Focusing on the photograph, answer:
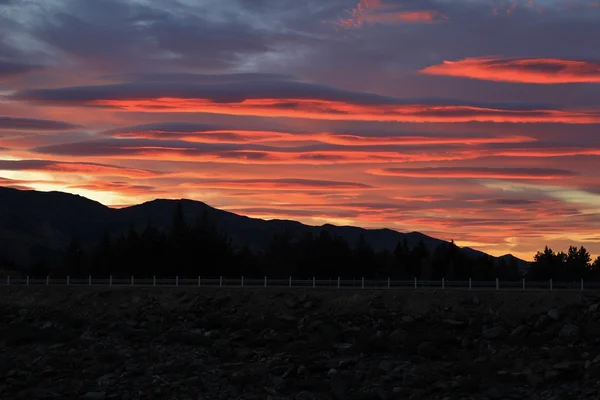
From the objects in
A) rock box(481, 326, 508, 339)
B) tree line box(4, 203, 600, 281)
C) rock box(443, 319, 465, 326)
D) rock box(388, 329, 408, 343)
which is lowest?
rock box(388, 329, 408, 343)

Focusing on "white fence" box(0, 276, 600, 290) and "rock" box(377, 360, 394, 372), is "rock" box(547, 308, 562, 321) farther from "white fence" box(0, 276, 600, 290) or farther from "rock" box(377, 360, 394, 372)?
"rock" box(377, 360, 394, 372)

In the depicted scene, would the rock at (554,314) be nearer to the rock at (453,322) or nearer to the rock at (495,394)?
the rock at (453,322)

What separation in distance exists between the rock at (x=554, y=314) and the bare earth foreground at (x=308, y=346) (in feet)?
0.41

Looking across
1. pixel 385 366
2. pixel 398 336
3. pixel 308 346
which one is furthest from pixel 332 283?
pixel 385 366

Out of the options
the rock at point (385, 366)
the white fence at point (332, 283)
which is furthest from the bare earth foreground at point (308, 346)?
the white fence at point (332, 283)

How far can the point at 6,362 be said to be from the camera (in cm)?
4856

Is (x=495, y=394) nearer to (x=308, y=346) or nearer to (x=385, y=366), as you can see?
(x=385, y=366)

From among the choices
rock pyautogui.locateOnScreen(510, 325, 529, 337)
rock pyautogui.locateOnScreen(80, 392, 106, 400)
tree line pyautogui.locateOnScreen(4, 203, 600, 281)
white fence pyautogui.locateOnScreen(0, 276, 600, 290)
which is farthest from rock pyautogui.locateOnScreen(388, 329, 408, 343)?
tree line pyautogui.locateOnScreen(4, 203, 600, 281)

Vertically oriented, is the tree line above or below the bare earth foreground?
above

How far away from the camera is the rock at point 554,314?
48469 millimetres

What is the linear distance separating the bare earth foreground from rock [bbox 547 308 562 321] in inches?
4.9

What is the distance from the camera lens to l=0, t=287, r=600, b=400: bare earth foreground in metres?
42.0

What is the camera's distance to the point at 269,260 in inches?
6412

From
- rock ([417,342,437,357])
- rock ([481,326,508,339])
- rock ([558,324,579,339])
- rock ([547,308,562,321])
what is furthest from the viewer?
rock ([547,308,562,321])
